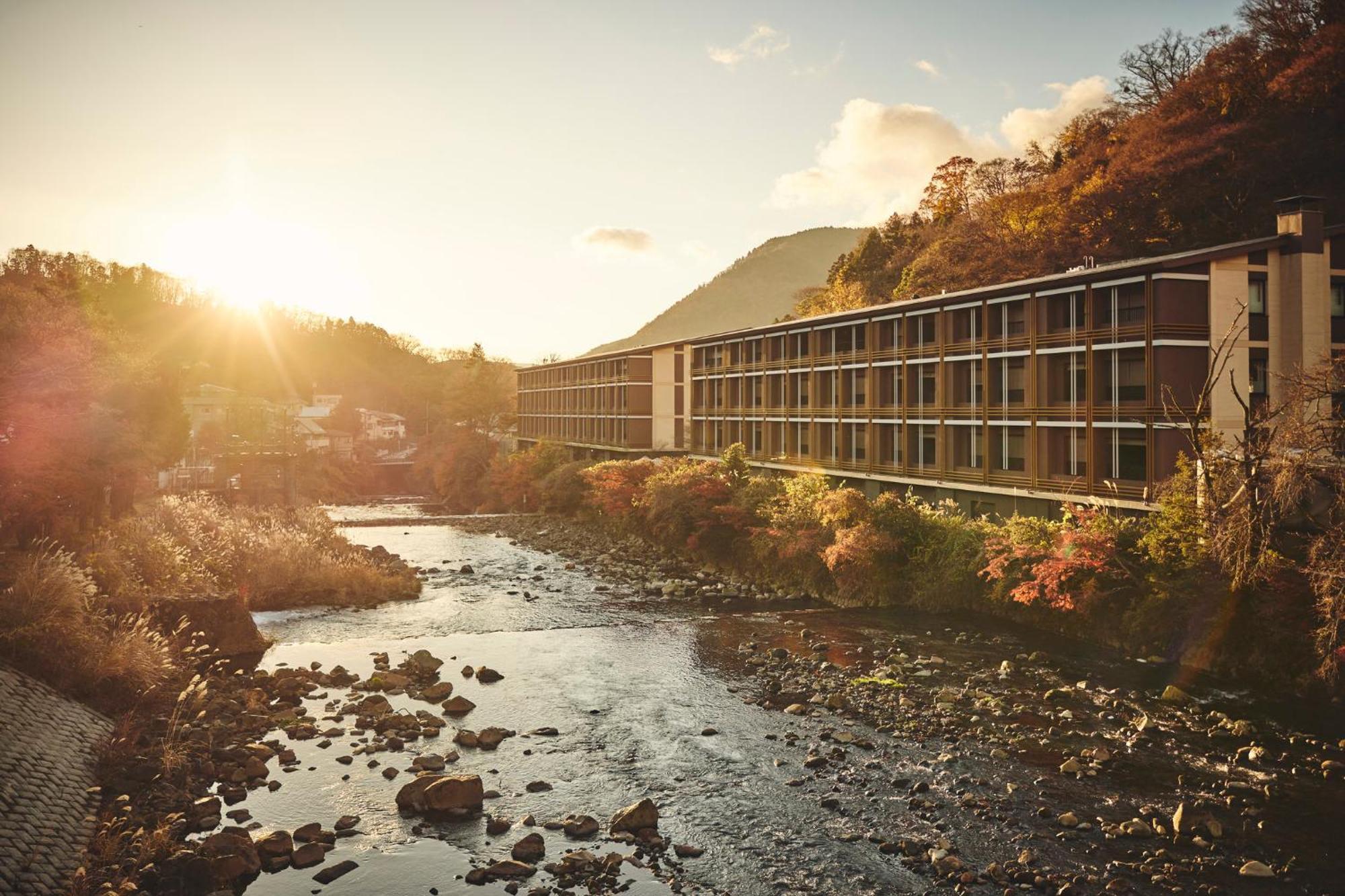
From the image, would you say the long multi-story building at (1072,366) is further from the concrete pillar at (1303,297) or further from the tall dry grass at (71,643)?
Result: the tall dry grass at (71,643)

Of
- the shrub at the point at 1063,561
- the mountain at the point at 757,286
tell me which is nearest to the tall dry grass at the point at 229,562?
the shrub at the point at 1063,561

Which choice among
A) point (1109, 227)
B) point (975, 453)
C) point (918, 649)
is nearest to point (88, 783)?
point (918, 649)

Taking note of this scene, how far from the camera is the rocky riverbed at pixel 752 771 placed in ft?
45.6

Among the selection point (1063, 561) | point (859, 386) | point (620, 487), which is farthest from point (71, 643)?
point (859, 386)

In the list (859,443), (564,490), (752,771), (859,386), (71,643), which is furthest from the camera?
(564,490)

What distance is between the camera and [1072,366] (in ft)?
109

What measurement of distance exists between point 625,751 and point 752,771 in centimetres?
300

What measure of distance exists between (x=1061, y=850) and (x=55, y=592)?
73.0 ft

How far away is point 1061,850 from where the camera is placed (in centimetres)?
1431

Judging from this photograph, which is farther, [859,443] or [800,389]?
[800,389]

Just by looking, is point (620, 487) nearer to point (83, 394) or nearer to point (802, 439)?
point (802, 439)

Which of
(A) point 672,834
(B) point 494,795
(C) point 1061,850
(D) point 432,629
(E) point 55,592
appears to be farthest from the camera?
(D) point 432,629

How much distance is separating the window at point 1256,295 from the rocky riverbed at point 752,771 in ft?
48.2

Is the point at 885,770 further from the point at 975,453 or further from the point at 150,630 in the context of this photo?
the point at 975,453
